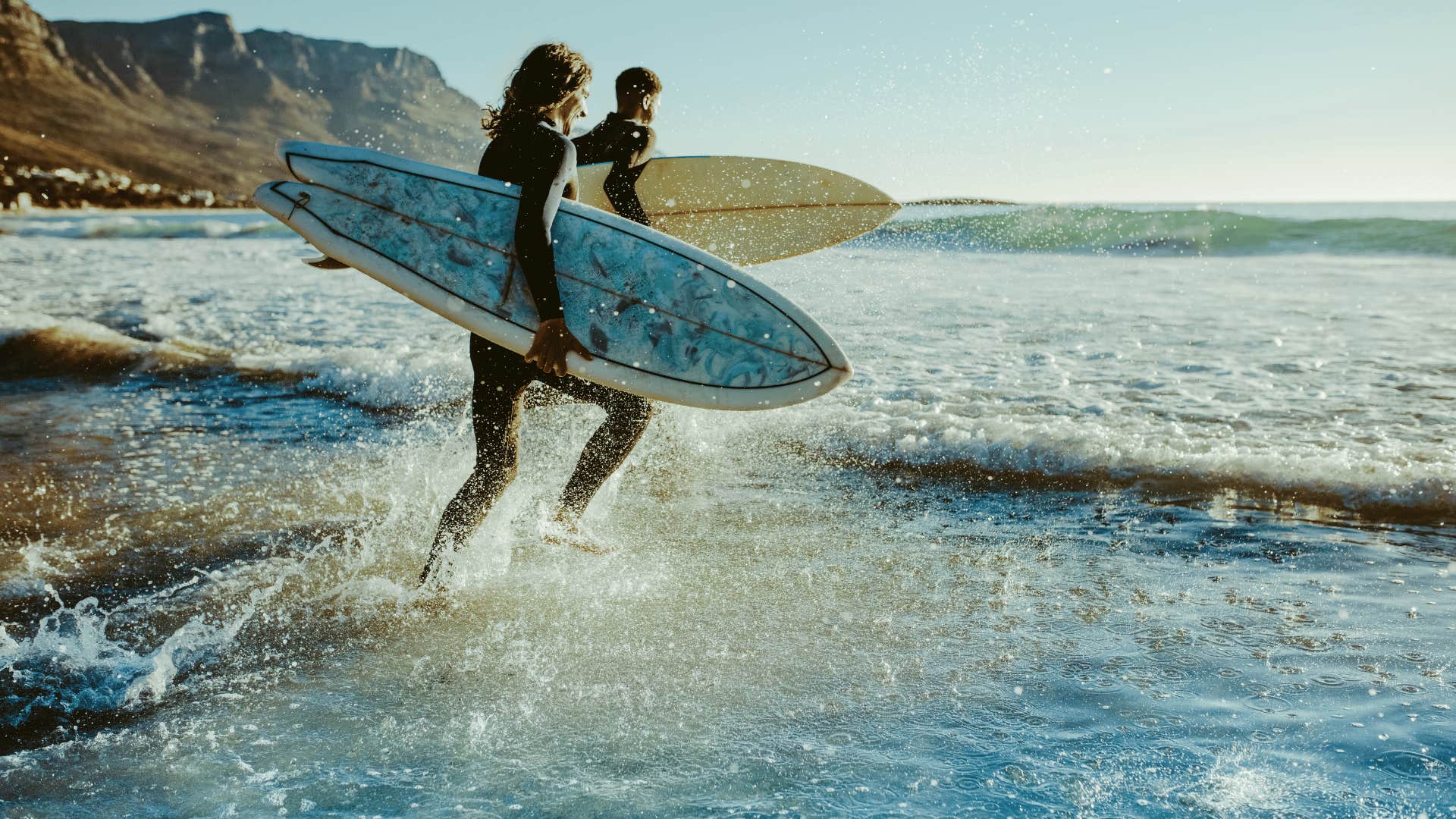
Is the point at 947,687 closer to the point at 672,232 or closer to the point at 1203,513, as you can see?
the point at 1203,513

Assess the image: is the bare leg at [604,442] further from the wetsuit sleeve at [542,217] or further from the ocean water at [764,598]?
the wetsuit sleeve at [542,217]

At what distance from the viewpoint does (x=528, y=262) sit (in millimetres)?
2822

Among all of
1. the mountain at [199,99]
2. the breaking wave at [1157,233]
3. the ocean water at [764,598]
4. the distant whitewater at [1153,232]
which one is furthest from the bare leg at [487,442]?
the mountain at [199,99]

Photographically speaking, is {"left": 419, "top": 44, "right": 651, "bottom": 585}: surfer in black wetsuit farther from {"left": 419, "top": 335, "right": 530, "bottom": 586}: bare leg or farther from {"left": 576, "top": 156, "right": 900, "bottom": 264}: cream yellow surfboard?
{"left": 576, "top": 156, "right": 900, "bottom": 264}: cream yellow surfboard

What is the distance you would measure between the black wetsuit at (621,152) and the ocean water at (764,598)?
0.91 meters

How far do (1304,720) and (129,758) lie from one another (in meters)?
2.70

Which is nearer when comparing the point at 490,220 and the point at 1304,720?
the point at 1304,720

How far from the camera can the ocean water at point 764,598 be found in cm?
203

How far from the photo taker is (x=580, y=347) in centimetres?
304

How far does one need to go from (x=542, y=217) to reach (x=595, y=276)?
1.68 ft

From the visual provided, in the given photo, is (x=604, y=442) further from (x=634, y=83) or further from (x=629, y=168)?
(x=634, y=83)

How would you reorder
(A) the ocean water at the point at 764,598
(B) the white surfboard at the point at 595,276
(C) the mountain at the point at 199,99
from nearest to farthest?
(A) the ocean water at the point at 764,598
(B) the white surfboard at the point at 595,276
(C) the mountain at the point at 199,99

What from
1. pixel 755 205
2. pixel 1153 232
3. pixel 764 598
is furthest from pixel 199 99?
pixel 764 598

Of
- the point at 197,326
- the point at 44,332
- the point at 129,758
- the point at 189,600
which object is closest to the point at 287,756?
the point at 129,758
